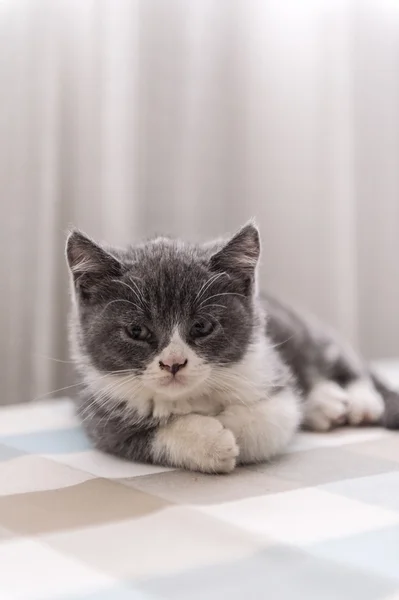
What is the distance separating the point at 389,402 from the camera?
155cm

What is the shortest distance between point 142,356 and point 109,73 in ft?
3.72

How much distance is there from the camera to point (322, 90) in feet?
8.06

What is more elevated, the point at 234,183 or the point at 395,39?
the point at 395,39

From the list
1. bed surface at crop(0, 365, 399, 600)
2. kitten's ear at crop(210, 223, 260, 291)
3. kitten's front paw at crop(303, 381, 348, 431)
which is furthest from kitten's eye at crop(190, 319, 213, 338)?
kitten's front paw at crop(303, 381, 348, 431)

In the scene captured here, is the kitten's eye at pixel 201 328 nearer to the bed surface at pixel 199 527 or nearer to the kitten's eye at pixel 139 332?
the kitten's eye at pixel 139 332

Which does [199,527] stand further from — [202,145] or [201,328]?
[202,145]

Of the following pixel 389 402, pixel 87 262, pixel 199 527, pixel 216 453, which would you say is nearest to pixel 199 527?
pixel 199 527

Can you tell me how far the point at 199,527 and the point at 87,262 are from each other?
1.71 feet

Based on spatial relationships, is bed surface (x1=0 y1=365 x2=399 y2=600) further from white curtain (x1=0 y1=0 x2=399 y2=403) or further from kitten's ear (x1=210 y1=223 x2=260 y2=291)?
white curtain (x1=0 y1=0 x2=399 y2=403)

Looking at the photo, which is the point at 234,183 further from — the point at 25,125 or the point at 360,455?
the point at 360,455

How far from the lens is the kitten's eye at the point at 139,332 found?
119 centimetres

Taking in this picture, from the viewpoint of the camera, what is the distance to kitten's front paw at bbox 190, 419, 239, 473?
115 cm

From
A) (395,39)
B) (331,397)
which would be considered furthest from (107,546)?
(395,39)

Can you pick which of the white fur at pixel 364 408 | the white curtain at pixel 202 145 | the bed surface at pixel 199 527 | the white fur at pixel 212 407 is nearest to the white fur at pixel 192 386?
the white fur at pixel 212 407
